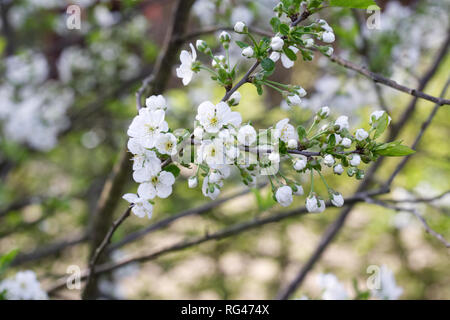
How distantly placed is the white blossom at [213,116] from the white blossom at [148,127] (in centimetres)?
9

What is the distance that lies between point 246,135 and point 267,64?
0.58 feet

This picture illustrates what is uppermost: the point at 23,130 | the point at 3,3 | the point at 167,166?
the point at 3,3

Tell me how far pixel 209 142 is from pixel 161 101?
178 mm

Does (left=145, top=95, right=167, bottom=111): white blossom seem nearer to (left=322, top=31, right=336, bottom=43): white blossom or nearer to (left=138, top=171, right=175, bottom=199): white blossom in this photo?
(left=138, top=171, right=175, bottom=199): white blossom

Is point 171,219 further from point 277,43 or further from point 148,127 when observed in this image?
point 277,43

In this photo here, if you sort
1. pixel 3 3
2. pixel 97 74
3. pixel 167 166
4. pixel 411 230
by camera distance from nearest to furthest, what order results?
pixel 167 166
pixel 3 3
pixel 97 74
pixel 411 230

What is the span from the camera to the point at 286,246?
455cm

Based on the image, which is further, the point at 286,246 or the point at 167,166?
the point at 286,246

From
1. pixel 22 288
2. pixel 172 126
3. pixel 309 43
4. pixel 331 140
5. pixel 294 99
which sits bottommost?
pixel 22 288

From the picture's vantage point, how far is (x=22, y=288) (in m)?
1.63

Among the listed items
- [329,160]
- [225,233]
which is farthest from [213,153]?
[225,233]

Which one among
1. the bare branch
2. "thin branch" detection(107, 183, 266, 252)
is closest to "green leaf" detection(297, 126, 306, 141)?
the bare branch
